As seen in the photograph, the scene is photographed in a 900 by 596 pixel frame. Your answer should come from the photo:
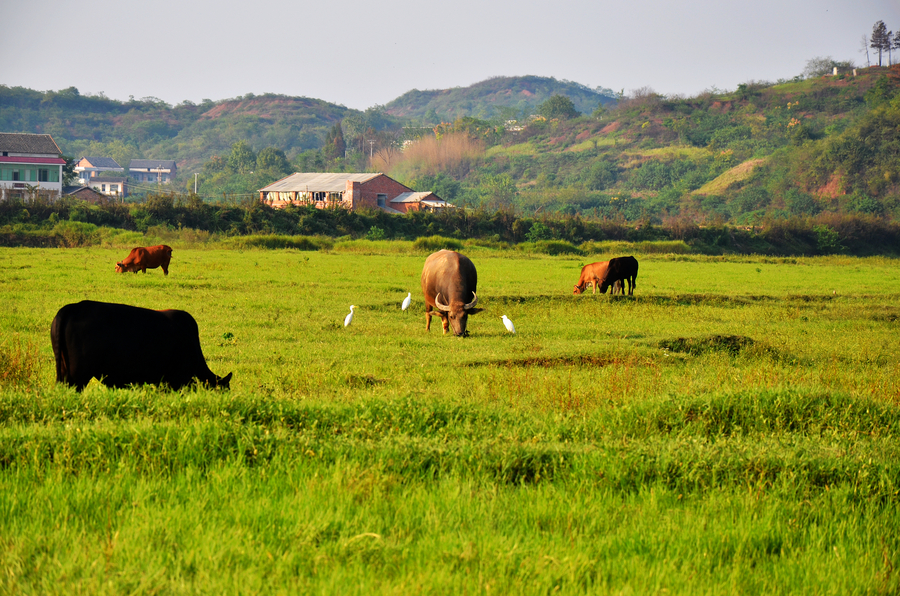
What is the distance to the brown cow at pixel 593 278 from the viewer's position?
21.5 meters

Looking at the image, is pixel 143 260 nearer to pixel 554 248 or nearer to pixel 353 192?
pixel 554 248

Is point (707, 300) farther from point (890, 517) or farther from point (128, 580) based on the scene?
point (128, 580)

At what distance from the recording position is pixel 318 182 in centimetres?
7369

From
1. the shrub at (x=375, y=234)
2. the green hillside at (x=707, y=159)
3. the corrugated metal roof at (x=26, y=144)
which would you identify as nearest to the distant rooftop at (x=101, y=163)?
the green hillside at (x=707, y=159)

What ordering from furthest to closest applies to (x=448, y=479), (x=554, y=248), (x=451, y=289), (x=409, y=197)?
(x=409, y=197) → (x=554, y=248) → (x=451, y=289) → (x=448, y=479)

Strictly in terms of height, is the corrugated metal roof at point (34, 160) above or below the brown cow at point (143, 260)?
above

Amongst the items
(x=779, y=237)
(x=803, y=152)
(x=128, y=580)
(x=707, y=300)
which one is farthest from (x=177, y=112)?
(x=128, y=580)

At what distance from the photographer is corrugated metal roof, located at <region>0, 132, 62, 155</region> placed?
2464 inches

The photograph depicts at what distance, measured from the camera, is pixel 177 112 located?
194750 mm

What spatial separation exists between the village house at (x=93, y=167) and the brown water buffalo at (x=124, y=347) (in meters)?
129

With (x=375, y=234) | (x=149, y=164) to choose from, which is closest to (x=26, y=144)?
(x=375, y=234)

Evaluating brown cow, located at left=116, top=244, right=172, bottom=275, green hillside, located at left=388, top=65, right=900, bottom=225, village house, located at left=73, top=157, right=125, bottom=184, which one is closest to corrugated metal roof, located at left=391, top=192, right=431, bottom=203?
green hillside, located at left=388, top=65, right=900, bottom=225

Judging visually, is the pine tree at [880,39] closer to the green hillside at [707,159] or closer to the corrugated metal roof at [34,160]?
the green hillside at [707,159]

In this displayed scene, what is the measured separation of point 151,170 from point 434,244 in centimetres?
11427
